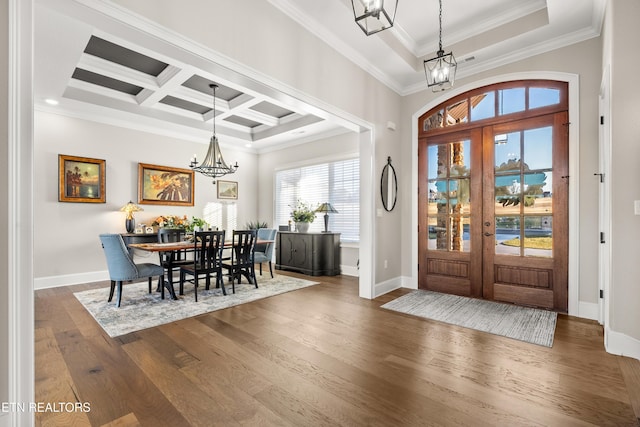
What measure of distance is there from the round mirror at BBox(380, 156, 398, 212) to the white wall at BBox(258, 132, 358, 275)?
1461 mm

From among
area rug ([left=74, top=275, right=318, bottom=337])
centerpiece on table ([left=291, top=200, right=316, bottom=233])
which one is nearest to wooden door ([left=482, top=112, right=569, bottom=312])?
area rug ([left=74, top=275, right=318, bottom=337])

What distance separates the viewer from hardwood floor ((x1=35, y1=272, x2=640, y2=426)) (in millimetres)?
1704

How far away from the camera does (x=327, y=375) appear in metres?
2.12

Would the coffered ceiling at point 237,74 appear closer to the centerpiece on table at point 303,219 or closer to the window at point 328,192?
the window at point 328,192

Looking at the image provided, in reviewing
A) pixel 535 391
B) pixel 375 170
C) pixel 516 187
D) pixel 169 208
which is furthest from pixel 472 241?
pixel 169 208

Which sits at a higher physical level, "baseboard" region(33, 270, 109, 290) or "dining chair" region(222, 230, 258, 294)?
"dining chair" region(222, 230, 258, 294)

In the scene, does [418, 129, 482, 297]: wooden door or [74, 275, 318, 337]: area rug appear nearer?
[74, 275, 318, 337]: area rug

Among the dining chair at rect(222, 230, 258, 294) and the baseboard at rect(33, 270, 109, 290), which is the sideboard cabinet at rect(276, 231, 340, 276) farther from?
the baseboard at rect(33, 270, 109, 290)

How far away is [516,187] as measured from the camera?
12.6 ft

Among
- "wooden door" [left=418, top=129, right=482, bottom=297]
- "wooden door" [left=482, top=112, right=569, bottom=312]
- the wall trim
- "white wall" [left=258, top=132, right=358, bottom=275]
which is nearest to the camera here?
"wooden door" [left=482, top=112, right=569, bottom=312]

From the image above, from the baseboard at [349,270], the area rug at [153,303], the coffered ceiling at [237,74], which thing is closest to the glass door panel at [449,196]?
the coffered ceiling at [237,74]

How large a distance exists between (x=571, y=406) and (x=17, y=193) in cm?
329

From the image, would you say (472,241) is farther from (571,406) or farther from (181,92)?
(181,92)
